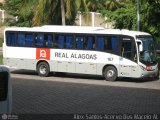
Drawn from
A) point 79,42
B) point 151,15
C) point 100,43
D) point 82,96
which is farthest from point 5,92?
point 151,15

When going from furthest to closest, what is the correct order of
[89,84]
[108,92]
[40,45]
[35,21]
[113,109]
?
1. [35,21]
2. [40,45]
3. [89,84]
4. [108,92]
5. [113,109]

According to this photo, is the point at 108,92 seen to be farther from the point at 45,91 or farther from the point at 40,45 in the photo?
the point at 40,45

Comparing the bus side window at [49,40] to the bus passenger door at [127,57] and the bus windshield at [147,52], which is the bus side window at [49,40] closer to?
the bus passenger door at [127,57]

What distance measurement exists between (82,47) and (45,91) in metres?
5.60

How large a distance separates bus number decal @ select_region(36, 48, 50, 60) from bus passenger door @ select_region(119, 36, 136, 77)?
4342 mm

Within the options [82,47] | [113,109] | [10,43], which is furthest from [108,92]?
[10,43]

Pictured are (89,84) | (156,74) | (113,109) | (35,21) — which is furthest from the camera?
(35,21)

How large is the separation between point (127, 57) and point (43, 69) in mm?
5042

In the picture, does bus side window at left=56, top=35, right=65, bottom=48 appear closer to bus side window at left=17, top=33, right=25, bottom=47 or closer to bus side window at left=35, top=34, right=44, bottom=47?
bus side window at left=35, top=34, right=44, bottom=47

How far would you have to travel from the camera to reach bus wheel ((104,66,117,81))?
24.0 metres

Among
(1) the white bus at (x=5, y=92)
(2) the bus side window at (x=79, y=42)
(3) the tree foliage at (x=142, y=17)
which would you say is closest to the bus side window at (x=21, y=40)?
(2) the bus side window at (x=79, y=42)

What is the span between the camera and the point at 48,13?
3253cm

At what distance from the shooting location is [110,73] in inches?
950

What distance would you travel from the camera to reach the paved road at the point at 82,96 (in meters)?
15.6
